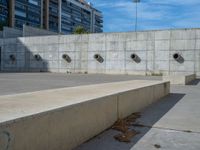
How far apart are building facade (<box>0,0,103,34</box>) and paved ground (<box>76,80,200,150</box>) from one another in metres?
76.9

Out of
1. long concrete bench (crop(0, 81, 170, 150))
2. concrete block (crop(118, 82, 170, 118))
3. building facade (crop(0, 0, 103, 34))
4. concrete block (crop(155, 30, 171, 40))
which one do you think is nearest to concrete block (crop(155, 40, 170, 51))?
concrete block (crop(155, 30, 171, 40))

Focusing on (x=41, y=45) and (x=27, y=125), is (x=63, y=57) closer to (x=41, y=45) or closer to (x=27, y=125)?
(x=41, y=45)

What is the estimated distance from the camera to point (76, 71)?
3134 cm

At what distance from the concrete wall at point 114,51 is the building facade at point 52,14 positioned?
47067 mm

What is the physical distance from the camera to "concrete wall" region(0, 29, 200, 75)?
25594mm

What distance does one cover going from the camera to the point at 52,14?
98688 mm

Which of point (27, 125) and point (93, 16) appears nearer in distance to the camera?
point (27, 125)

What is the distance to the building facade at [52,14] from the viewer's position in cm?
8056

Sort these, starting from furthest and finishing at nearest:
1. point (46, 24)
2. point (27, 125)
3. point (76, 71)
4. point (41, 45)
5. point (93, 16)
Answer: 1. point (93, 16)
2. point (46, 24)
3. point (41, 45)
4. point (76, 71)
5. point (27, 125)

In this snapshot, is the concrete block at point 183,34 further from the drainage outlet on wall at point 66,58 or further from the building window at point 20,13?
the building window at point 20,13

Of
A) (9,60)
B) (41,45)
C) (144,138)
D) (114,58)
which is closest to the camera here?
(144,138)

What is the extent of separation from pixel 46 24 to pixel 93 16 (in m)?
40.7

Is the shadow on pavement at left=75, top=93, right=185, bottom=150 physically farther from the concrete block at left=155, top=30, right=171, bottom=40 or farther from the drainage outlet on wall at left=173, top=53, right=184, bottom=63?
the concrete block at left=155, top=30, right=171, bottom=40

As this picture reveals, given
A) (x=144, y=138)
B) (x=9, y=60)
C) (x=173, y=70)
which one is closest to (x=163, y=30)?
(x=173, y=70)
